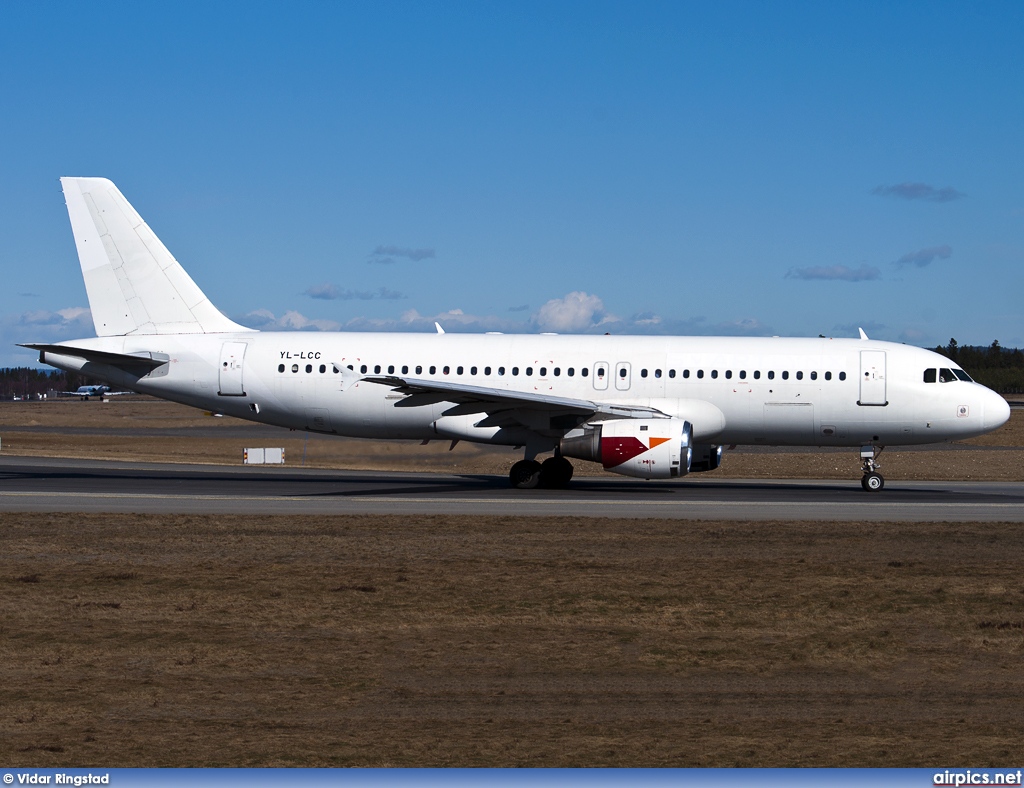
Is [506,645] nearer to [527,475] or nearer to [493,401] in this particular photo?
[493,401]

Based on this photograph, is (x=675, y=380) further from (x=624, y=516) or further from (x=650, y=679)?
(x=650, y=679)

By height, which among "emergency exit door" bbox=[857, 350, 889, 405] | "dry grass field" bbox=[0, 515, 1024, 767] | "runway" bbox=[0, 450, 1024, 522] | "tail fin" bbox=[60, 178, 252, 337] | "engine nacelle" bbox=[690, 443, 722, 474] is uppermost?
"tail fin" bbox=[60, 178, 252, 337]

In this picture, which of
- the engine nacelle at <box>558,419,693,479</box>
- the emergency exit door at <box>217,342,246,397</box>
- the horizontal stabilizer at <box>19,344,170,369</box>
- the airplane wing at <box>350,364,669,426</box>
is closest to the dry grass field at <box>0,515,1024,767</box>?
the engine nacelle at <box>558,419,693,479</box>

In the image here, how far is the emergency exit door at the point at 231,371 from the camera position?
28.8 meters

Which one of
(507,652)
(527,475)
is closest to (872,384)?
(527,475)

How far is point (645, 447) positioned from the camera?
25.4m

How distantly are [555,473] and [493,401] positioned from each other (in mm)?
3231

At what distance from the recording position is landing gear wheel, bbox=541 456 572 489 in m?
28.3

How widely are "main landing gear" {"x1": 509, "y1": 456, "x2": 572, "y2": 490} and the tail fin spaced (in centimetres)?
912

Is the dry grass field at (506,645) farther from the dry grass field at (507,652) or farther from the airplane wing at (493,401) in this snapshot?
the airplane wing at (493,401)

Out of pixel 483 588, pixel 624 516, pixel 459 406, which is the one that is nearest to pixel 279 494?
pixel 459 406

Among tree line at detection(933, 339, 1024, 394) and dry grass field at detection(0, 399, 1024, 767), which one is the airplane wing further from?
Answer: tree line at detection(933, 339, 1024, 394)

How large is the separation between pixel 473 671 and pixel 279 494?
1688 cm

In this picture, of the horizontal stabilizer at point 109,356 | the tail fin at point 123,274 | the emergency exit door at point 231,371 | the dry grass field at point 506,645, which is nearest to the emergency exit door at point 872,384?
the dry grass field at point 506,645
